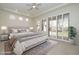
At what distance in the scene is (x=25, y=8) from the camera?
162 cm

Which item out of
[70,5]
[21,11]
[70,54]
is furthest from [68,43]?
[21,11]

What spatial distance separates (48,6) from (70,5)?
23.1 inches

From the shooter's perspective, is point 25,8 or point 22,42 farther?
point 22,42

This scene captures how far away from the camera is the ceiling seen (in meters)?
1.46

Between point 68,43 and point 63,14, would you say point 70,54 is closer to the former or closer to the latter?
point 68,43

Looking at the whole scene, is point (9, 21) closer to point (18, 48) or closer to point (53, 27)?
point (18, 48)

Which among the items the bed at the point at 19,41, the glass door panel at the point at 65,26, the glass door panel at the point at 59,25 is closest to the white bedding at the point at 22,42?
the bed at the point at 19,41

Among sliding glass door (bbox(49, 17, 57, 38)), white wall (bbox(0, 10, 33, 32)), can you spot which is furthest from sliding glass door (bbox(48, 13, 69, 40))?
white wall (bbox(0, 10, 33, 32))

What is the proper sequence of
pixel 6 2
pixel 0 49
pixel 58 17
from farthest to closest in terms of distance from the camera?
pixel 58 17, pixel 0 49, pixel 6 2

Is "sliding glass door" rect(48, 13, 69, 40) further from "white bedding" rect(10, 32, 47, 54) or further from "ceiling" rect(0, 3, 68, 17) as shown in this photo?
"white bedding" rect(10, 32, 47, 54)

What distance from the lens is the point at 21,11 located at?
5.22 feet

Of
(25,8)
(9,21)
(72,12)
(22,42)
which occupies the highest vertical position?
(25,8)

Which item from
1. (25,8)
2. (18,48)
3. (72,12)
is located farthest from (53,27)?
(18,48)

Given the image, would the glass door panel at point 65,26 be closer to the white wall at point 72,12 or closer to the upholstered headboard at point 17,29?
the white wall at point 72,12
